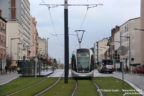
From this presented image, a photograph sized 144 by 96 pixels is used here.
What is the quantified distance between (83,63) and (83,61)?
0.77ft

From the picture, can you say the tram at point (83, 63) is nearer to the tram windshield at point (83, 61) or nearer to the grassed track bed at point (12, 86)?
the tram windshield at point (83, 61)

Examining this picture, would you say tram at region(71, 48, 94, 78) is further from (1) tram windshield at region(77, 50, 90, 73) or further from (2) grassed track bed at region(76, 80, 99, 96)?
(2) grassed track bed at region(76, 80, 99, 96)

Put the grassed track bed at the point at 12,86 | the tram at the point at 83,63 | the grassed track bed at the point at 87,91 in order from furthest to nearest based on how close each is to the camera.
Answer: the tram at the point at 83,63
the grassed track bed at the point at 12,86
the grassed track bed at the point at 87,91

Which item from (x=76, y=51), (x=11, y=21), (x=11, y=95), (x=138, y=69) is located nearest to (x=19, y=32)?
(x=11, y=21)

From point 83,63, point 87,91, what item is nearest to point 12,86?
point 87,91

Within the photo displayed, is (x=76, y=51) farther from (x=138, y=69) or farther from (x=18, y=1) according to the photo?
(x=18, y=1)

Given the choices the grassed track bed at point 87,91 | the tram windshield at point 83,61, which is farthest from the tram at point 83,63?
the grassed track bed at point 87,91

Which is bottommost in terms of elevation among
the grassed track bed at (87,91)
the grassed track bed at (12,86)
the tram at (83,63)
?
the grassed track bed at (12,86)

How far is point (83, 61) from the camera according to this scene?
36.3 m

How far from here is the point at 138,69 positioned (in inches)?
2840

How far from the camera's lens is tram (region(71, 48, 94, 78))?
3610 centimetres

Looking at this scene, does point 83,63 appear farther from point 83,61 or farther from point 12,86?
point 12,86

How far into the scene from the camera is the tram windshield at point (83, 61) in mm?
36125

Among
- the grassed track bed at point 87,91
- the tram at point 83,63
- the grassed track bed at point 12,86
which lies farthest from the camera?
the tram at point 83,63
